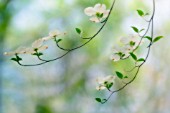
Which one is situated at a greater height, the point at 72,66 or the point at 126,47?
the point at 72,66

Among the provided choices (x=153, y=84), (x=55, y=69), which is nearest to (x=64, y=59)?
(x=55, y=69)

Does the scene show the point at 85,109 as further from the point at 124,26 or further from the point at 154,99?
the point at 124,26

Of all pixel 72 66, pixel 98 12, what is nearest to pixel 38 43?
pixel 98 12

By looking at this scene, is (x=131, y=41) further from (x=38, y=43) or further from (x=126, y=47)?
(x=38, y=43)

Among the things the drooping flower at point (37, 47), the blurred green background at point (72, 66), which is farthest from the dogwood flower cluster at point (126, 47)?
the blurred green background at point (72, 66)

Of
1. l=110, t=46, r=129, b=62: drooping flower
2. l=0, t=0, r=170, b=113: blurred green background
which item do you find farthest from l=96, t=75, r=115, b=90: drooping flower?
l=0, t=0, r=170, b=113: blurred green background

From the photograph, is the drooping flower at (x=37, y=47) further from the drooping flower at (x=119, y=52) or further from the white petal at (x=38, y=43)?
the drooping flower at (x=119, y=52)
